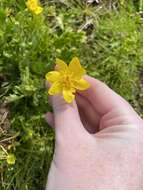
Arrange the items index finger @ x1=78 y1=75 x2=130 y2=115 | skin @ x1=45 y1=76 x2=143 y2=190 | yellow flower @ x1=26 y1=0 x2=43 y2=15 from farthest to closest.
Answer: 1. yellow flower @ x1=26 y1=0 x2=43 y2=15
2. index finger @ x1=78 y1=75 x2=130 y2=115
3. skin @ x1=45 y1=76 x2=143 y2=190

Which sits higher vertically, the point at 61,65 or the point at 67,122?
the point at 61,65

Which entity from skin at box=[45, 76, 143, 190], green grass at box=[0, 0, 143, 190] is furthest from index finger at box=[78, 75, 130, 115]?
green grass at box=[0, 0, 143, 190]

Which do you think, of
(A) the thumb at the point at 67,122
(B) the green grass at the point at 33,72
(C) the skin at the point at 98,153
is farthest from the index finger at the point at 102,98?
(B) the green grass at the point at 33,72

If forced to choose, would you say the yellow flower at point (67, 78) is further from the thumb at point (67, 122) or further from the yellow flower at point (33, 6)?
the yellow flower at point (33, 6)

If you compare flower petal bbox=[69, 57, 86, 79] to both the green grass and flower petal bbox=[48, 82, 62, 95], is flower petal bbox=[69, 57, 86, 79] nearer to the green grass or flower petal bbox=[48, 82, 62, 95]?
flower petal bbox=[48, 82, 62, 95]

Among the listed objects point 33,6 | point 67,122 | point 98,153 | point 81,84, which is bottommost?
point 98,153

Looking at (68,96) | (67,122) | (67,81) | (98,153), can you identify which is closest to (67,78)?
(67,81)

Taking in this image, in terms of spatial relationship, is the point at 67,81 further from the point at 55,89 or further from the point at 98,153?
the point at 98,153
